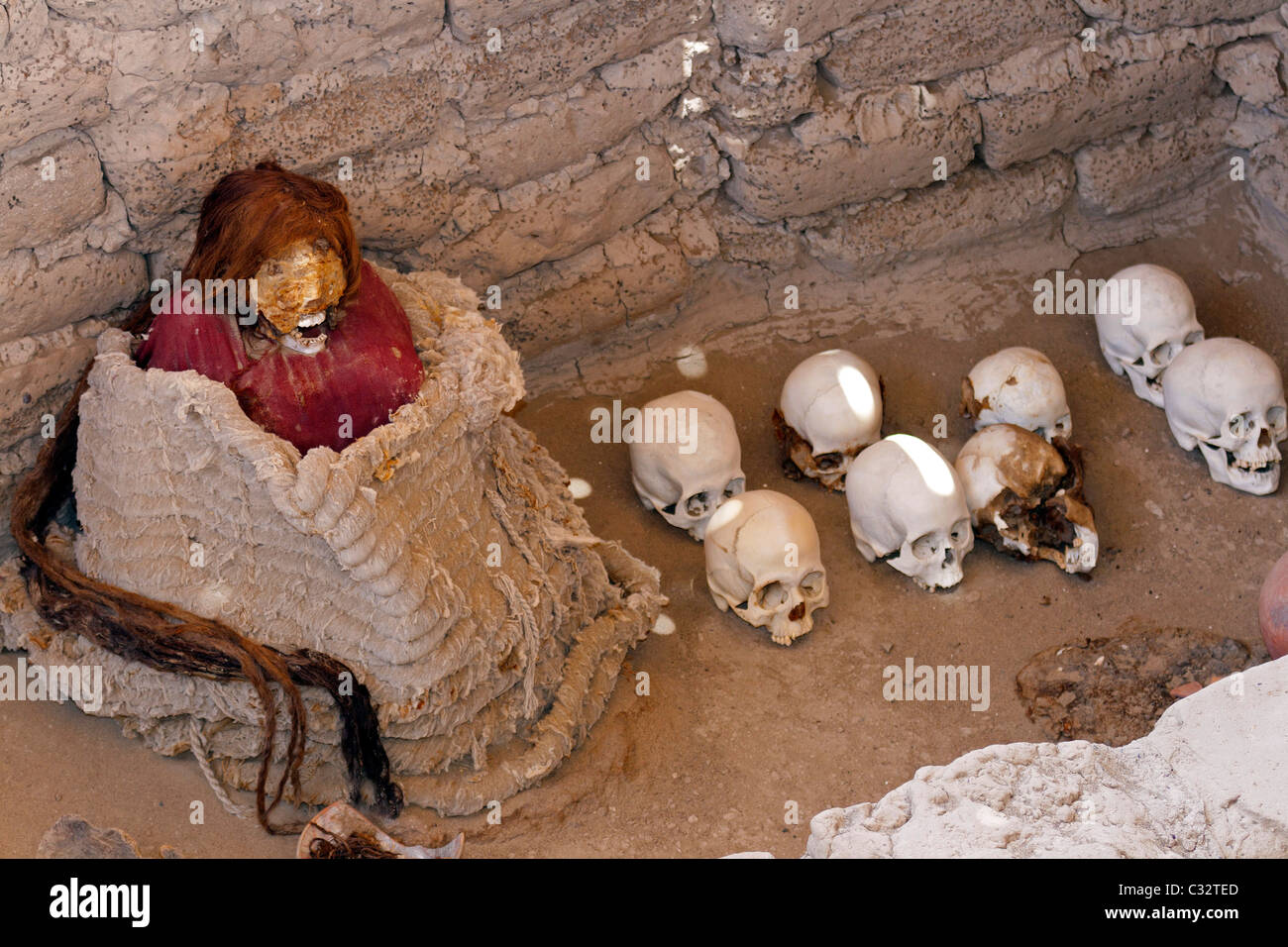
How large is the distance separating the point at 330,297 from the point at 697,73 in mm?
1632

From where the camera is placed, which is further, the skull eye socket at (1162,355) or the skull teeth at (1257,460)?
the skull eye socket at (1162,355)

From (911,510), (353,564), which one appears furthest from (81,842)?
(911,510)

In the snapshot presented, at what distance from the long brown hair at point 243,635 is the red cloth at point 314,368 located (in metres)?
0.12

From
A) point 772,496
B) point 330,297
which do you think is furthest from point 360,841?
point 772,496

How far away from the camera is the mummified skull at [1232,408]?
14.4ft

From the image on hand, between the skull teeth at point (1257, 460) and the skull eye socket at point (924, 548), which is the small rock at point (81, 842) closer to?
the skull eye socket at point (924, 548)

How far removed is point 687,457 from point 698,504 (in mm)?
194

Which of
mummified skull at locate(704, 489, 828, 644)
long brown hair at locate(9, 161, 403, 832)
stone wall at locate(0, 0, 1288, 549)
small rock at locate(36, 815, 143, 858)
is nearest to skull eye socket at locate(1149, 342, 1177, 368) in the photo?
stone wall at locate(0, 0, 1288, 549)

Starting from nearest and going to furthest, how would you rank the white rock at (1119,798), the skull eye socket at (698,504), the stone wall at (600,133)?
the white rock at (1119,798)
the stone wall at (600,133)
the skull eye socket at (698,504)

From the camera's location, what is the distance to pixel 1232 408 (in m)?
4.39

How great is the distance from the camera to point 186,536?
11.0 ft

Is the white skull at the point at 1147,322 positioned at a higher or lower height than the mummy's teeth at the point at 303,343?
lower

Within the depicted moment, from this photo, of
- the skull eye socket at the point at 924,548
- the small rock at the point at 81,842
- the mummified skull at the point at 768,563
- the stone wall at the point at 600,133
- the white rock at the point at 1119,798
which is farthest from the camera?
the skull eye socket at the point at 924,548

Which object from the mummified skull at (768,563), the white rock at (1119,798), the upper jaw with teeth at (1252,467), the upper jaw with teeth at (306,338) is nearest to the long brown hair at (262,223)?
the upper jaw with teeth at (306,338)
